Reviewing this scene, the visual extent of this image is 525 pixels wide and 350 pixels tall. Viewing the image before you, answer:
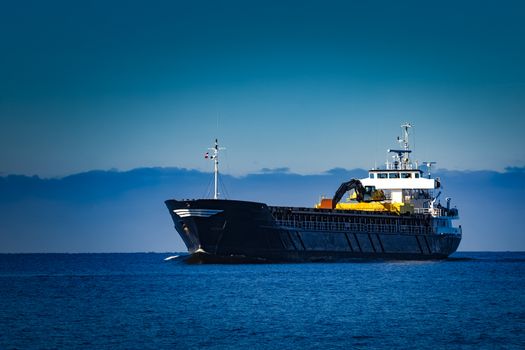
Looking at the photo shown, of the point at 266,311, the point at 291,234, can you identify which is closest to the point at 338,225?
the point at 291,234

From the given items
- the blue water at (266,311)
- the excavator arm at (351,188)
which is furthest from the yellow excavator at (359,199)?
the blue water at (266,311)

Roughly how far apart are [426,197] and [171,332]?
78627 mm

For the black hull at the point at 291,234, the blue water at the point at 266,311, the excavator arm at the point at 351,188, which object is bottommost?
the blue water at the point at 266,311

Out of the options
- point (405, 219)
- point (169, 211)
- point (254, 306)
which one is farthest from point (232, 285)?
point (405, 219)

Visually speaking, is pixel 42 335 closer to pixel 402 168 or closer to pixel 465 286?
pixel 465 286

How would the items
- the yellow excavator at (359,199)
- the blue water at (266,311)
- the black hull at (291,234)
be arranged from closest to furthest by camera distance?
the blue water at (266,311) < the black hull at (291,234) < the yellow excavator at (359,199)

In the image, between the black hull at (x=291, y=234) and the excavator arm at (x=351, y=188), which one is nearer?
the black hull at (x=291, y=234)

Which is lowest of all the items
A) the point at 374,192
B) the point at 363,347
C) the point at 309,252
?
the point at 363,347

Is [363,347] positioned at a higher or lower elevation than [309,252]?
lower

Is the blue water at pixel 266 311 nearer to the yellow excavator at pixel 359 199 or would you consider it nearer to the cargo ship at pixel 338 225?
the cargo ship at pixel 338 225

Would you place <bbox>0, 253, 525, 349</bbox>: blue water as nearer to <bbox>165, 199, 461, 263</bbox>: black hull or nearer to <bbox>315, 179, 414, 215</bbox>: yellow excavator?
<bbox>165, 199, 461, 263</bbox>: black hull

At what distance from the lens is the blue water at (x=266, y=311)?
40.2m

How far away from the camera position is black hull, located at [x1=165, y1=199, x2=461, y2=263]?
81.7 metres

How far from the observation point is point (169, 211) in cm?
8731
